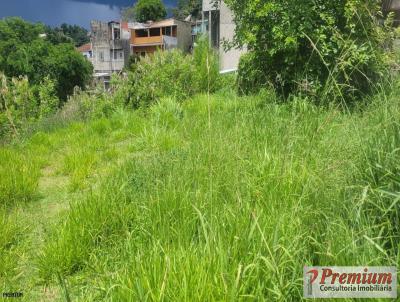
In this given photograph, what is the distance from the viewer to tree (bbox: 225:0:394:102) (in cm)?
518

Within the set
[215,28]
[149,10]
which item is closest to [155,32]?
[149,10]

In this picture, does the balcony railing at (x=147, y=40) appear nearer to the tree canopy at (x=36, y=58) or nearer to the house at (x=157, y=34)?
the house at (x=157, y=34)

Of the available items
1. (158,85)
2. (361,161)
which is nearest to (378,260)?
(361,161)

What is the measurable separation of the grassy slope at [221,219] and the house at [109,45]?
50.9 m

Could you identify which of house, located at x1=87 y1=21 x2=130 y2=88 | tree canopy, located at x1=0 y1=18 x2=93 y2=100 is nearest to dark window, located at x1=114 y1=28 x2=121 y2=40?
house, located at x1=87 y1=21 x2=130 y2=88

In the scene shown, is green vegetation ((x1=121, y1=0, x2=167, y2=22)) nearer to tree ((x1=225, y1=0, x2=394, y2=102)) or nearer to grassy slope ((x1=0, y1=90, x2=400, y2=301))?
tree ((x1=225, y1=0, x2=394, y2=102))

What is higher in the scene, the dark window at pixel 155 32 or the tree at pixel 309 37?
the dark window at pixel 155 32

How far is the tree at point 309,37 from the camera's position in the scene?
5.18 meters

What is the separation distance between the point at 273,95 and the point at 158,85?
13.0 ft

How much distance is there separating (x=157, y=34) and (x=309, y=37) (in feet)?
158

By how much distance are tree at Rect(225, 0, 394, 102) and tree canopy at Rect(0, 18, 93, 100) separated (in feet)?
99.1

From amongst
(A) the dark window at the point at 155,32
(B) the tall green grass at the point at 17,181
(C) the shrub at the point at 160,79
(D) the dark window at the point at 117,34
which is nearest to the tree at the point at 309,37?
(C) the shrub at the point at 160,79

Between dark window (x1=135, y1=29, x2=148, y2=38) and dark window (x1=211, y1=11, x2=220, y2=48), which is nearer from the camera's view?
dark window (x1=211, y1=11, x2=220, y2=48)

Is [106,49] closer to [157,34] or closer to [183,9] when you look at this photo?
[157,34]
